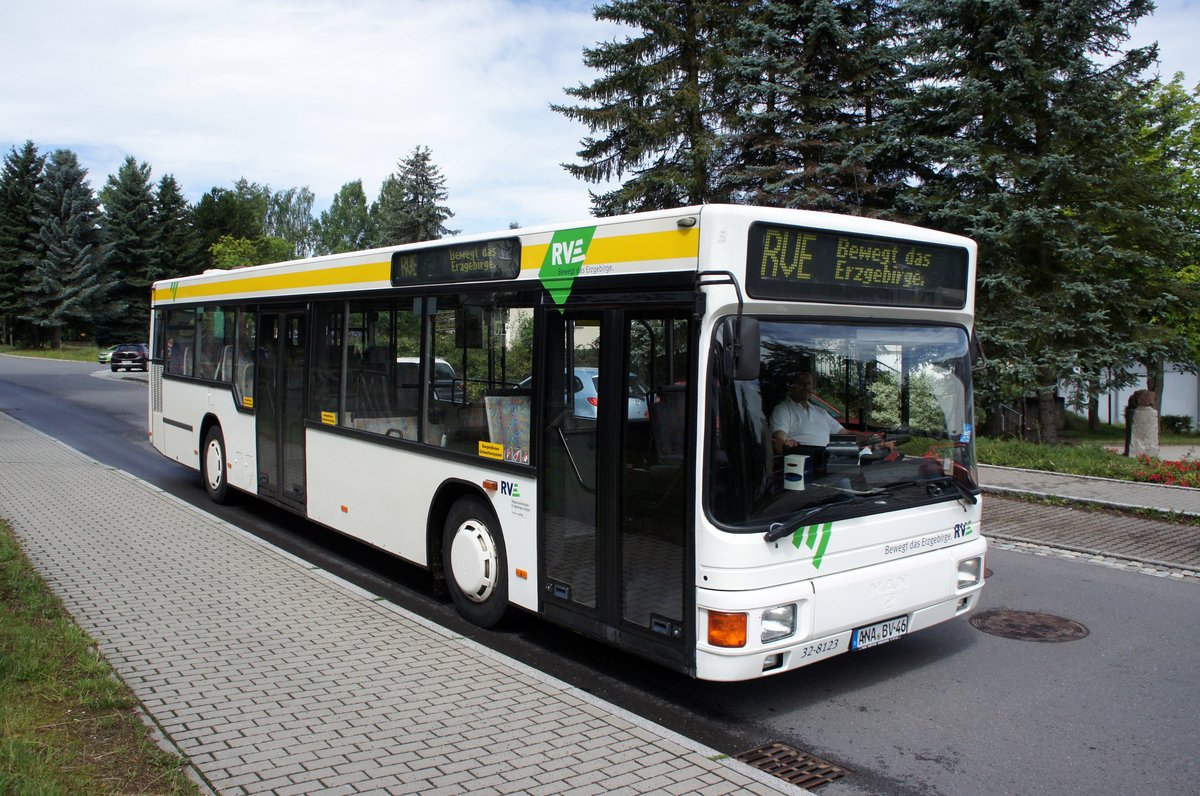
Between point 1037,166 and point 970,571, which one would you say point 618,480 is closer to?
point 970,571

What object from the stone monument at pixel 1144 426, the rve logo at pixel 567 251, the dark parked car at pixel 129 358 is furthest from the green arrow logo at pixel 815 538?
the dark parked car at pixel 129 358

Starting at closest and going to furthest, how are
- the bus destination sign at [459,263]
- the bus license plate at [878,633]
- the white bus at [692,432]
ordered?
the white bus at [692,432]
the bus license plate at [878,633]
the bus destination sign at [459,263]

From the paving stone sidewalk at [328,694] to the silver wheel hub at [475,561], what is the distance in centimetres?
41

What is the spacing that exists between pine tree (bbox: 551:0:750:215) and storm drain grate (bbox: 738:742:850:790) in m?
19.2

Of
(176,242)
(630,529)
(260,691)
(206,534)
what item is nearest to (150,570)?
(206,534)

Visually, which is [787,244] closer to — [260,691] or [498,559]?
[498,559]

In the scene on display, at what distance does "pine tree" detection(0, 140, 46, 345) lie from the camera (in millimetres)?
72812

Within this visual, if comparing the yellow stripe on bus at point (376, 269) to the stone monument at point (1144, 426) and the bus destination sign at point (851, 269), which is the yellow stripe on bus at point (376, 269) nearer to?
the bus destination sign at point (851, 269)

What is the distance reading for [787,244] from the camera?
16.6 ft

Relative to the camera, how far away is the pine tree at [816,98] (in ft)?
67.8

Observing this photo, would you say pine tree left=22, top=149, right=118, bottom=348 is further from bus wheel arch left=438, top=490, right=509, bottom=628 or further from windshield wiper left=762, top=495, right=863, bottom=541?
windshield wiper left=762, top=495, right=863, bottom=541

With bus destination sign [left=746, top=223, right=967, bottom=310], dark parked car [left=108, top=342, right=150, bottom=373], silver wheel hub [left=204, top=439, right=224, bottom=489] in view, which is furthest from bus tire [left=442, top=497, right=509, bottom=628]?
dark parked car [left=108, top=342, right=150, bottom=373]

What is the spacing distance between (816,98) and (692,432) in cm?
1837

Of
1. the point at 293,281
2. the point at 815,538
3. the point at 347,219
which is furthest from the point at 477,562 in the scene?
the point at 347,219
